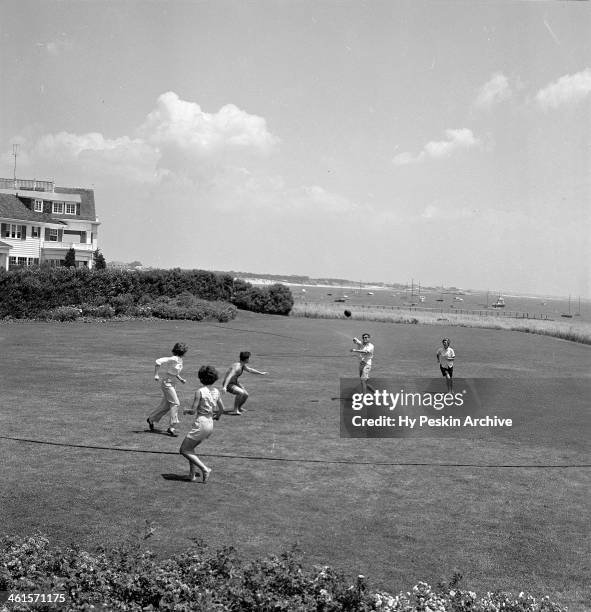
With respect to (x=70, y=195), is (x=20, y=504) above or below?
below

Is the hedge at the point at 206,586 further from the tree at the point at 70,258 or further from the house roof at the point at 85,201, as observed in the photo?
the house roof at the point at 85,201

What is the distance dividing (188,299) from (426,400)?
30.0 m

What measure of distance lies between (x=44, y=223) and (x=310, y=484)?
5594cm

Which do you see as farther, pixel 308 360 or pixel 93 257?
pixel 93 257

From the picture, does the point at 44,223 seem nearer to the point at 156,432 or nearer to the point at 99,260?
the point at 99,260

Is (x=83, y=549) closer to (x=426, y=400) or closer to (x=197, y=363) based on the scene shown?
(x=426, y=400)

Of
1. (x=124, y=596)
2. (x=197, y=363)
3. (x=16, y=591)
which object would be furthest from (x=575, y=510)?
(x=197, y=363)

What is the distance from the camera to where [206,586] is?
23.4 ft

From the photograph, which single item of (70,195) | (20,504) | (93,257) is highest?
(70,195)

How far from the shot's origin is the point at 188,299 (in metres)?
48.1

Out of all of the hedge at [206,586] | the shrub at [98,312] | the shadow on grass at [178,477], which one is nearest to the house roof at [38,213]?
the shrub at [98,312]

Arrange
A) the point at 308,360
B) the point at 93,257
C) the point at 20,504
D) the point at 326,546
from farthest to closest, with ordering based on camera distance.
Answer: the point at 93,257 → the point at 308,360 → the point at 20,504 → the point at 326,546

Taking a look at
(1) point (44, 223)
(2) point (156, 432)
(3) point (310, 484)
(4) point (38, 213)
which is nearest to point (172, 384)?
(2) point (156, 432)

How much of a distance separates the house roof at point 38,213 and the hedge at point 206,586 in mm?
56001
